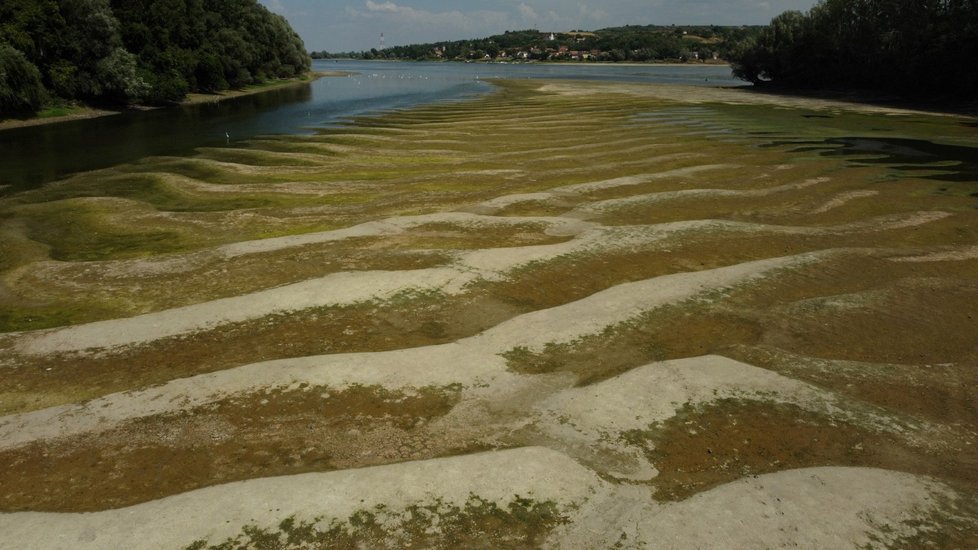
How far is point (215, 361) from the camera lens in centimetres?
1538

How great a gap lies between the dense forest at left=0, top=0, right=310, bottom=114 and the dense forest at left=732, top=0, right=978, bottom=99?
110951mm

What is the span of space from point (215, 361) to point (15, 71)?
2762 inches

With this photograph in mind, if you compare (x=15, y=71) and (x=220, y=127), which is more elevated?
(x=15, y=71)

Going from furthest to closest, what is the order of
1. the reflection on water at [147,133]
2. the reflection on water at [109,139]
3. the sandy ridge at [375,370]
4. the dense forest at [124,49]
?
the dense forest at [124,49], the reflection on water at [147,133], the reflection on water at [109,139], the sandy ridge at [375,370]

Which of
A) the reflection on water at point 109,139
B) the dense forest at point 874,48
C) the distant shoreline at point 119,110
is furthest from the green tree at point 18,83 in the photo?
the dense forest at point 874,48

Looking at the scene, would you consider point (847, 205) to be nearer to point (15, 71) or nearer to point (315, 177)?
point (315, 177)

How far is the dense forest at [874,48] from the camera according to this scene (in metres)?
82.6

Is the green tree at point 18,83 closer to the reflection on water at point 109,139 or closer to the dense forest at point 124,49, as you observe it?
the dense forest at point 124,49

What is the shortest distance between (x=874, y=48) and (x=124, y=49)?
118431mm

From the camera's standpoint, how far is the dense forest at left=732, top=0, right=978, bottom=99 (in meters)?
82.6

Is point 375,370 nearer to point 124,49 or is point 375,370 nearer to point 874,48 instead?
point 124,49

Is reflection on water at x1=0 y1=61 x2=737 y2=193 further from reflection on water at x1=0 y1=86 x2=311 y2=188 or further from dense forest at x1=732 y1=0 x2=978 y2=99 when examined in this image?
dense forest at x1=732 y1=0 x2=978 y2=99

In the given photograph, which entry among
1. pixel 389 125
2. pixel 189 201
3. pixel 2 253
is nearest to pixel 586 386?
pixel 2 253

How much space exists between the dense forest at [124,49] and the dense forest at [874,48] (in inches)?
4368
